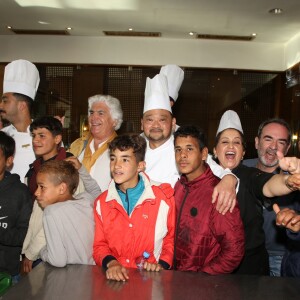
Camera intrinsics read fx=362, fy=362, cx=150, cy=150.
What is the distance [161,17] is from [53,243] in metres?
3.11

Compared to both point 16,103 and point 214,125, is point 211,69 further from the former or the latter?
point 16,103

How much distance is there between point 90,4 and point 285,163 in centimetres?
297

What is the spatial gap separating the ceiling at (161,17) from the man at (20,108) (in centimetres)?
138

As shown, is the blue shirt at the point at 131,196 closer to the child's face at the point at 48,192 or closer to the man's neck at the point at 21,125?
the child's face at the point at 48,192

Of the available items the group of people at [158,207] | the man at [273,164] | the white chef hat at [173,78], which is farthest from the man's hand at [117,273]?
the white chef hat at [173,78]

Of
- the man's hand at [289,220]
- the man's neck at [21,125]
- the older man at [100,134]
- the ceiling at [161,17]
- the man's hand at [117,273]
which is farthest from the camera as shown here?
the ceiling at [161,17]

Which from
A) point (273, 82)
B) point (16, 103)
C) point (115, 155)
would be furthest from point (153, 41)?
point (115, 155)

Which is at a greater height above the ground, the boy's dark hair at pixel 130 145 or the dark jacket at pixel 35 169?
the boy's dark hair at pixel 130 145

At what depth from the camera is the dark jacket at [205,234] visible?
4.20 ft

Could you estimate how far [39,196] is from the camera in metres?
1.46

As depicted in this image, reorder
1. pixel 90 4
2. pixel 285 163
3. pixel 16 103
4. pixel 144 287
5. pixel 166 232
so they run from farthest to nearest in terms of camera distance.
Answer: pixel 90 4
pixel 16 103
pixel 166 232
pixel 285 163
pixel 144 287

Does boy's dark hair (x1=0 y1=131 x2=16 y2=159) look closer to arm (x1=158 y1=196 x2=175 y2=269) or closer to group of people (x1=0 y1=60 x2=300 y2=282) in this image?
group of people (x1=0 y1=60 x2=300 y2=282)

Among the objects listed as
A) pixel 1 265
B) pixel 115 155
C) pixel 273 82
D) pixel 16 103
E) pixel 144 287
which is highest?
pixel 273 82

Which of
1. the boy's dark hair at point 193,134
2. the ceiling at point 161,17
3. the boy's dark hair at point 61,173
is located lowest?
Answer: the boy's dark hair at point 61,173
